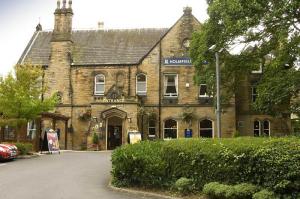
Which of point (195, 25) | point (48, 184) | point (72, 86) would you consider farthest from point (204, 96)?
point (48, 184)

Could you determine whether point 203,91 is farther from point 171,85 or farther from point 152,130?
point 152,130

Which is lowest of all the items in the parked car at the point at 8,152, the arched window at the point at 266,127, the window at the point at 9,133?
the parked car at the point at 8,152

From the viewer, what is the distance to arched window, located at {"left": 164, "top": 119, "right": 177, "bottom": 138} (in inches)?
1604

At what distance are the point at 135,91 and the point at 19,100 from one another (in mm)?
13934

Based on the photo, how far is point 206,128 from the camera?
40.5 metres

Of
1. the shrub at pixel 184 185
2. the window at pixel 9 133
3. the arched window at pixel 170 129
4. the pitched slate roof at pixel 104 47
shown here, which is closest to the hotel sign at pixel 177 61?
the pitched slate roof at pixel 104 47

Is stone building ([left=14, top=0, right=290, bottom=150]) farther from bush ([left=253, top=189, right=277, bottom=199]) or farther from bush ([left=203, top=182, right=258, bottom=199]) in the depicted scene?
bush ([left=253, top=189, right=277, bottom=199])

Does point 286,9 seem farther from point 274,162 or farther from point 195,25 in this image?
point 195,25

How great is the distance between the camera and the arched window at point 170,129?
1604 inches

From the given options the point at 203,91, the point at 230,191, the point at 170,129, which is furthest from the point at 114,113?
the point at 230,191

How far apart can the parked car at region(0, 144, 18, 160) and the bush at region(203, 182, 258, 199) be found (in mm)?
16157

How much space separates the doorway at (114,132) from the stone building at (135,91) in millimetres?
90

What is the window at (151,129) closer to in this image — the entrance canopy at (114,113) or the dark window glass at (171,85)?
the dark window glass at (171,85)

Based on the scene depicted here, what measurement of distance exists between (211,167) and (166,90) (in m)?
28.6
